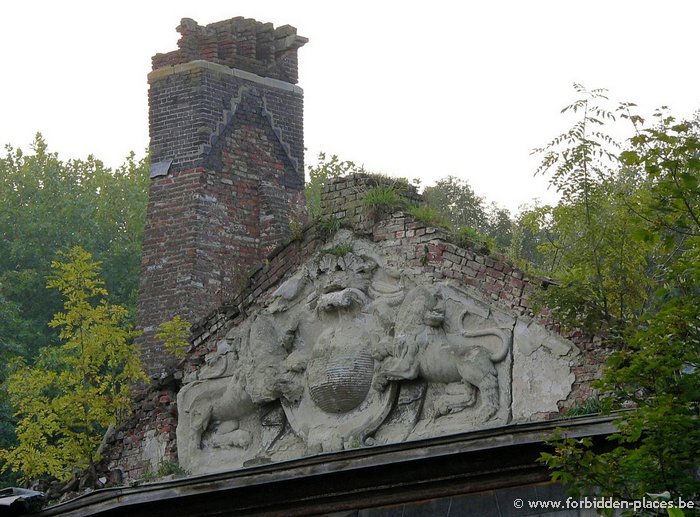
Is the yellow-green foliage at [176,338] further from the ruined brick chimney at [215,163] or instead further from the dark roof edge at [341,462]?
the ruined brick chimney at [215,163]

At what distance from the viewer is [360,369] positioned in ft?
52.8

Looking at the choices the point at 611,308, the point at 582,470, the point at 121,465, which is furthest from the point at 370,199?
the point at 582,470

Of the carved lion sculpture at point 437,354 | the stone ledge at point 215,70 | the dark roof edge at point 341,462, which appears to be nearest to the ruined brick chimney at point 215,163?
the stone ledge at point 215,70

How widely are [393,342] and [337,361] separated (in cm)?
67

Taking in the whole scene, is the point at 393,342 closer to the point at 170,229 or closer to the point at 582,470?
the point at 582,470

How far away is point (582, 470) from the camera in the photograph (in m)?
12.0

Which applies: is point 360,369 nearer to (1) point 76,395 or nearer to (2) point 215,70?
(1) point 76,395

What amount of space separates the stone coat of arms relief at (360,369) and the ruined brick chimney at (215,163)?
5.29 metres

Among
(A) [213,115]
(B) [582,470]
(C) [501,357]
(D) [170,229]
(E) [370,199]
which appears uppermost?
(A) [213,115]

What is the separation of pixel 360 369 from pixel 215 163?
785 centimetres

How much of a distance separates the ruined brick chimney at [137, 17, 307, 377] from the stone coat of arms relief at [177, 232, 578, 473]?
5.29 metres

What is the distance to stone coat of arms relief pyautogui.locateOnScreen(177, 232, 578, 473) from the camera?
1523 centimetres

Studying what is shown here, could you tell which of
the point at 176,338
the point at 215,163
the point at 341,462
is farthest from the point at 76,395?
the point at 341,462

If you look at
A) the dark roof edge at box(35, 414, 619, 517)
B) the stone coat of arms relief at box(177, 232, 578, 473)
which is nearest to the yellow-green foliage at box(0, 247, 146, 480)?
the stone coat of arms relief at box(177, 232, 578, 473)
